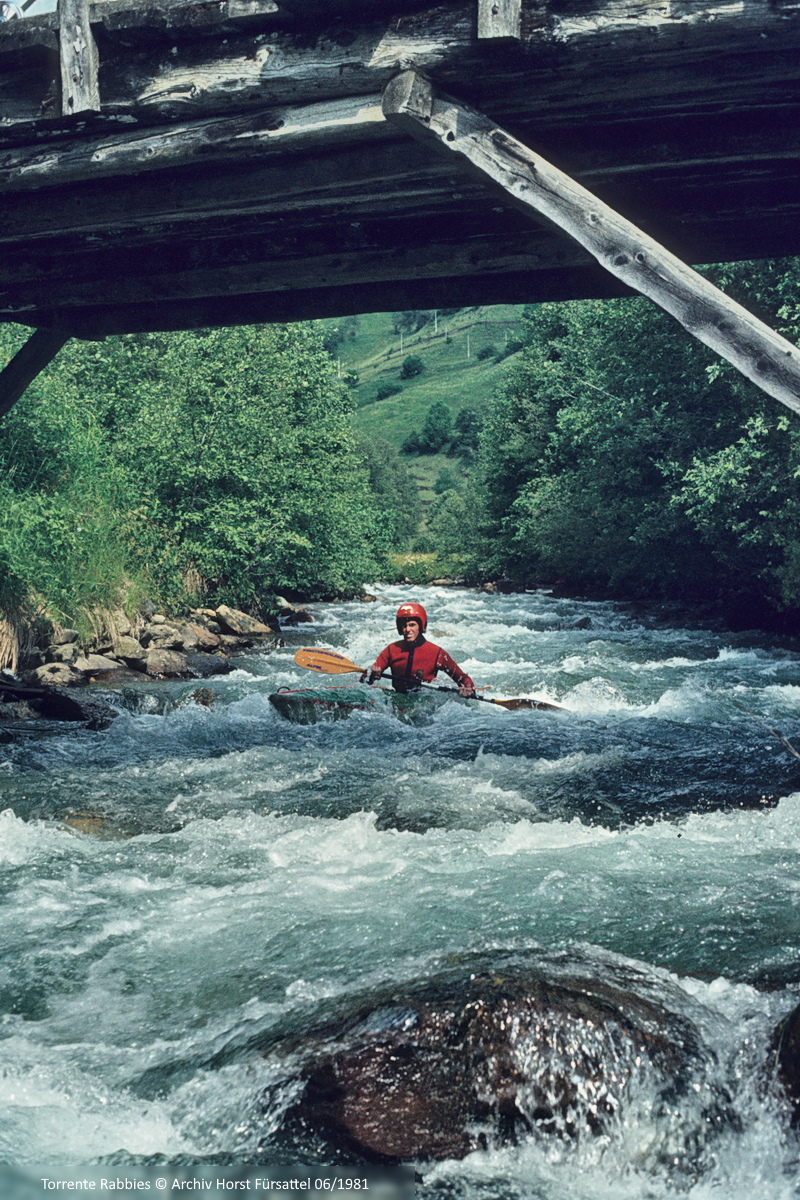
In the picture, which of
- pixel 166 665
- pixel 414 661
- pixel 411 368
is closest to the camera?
pixel 414 661

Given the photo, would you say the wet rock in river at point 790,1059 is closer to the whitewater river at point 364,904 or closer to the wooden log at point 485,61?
the whitewater river at point 364,904

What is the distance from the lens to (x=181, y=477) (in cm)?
1662

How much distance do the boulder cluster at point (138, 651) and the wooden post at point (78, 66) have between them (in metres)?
7.34

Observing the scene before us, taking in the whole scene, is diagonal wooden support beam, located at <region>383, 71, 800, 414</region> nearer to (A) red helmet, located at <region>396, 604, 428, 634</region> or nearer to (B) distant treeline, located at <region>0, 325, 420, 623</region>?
(A) red helmet, located at <region>396, 604, 428, 634</region>

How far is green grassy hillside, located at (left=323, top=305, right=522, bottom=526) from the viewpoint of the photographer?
99938 millimetres

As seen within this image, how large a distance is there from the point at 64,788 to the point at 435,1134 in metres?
4.69

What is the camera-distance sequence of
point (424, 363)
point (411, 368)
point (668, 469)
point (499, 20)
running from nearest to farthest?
point (499, 20), point (668, 469), point (411, 368), point (424, 363)

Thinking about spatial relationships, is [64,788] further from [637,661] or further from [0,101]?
[637,661]

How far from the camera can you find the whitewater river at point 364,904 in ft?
9.67

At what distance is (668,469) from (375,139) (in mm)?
12252

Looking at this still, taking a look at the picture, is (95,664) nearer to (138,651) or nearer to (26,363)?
(138,651)

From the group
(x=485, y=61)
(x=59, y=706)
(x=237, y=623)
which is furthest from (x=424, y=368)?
(x=485, y=61)

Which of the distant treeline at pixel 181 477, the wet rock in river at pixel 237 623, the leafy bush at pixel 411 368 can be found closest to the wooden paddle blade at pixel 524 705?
the distant treeline at pixel 181 477

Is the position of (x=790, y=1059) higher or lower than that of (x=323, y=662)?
higher
